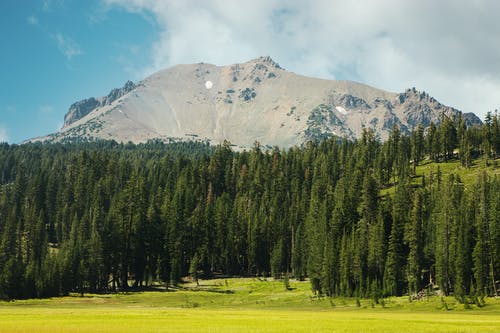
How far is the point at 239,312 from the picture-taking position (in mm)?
75688

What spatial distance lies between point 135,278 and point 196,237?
23028 millimetres

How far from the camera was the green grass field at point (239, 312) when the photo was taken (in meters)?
49.0

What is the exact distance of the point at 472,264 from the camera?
99.9 m

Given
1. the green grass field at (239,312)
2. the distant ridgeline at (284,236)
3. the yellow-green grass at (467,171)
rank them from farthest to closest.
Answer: the yellow-green grass at (467,171), the distant ridgeline at (284,236), the green grass field at (239,312)

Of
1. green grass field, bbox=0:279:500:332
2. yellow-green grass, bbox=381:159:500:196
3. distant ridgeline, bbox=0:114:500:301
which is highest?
yellow-green grass, bbox=381:159:500:196

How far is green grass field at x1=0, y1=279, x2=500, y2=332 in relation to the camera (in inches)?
1928

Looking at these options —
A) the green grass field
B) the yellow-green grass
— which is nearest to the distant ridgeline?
the yellow-green grass

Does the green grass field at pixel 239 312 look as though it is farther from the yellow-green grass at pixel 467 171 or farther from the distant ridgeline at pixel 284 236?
the yellow-green grass at pixel 467 171

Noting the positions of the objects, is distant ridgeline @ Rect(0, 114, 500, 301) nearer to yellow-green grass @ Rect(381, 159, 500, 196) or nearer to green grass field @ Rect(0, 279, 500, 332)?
yellow-green grass @ Rect(381, 159, 500, 196)

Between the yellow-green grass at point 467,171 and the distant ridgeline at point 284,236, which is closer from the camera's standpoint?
the distant ridgeline at point 284,236

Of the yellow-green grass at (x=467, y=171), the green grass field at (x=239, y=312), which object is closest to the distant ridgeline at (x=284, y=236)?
the yellow-green grass at (x=467, y=171)

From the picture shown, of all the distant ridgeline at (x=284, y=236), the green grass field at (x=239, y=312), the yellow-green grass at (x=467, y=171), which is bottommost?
the green grass field at (x=239, y=312)

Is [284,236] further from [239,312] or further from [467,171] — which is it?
[239,312]

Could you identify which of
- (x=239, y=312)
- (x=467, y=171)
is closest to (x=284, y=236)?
(x=467, y=171)
